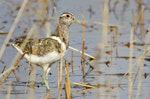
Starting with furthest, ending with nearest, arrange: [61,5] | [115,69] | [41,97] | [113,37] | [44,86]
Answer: [61,5], [113,37], [115,69], [44,86], [41,97]

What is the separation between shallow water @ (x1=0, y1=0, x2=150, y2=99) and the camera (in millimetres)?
6951

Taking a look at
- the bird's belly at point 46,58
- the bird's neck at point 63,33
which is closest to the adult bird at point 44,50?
the bird's belly at point 46,58

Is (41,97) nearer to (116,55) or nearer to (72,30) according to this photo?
(116,55)

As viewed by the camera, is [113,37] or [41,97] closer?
[41,97]

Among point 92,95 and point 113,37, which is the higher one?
point 113,37

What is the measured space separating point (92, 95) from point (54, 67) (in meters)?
1.63

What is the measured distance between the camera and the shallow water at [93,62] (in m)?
6.95

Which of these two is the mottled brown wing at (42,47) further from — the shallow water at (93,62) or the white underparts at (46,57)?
the shallow water at (93,62)

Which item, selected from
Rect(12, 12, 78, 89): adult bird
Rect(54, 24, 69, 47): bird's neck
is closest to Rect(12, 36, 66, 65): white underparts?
Rect(12, 12, 78, 89): adult bird

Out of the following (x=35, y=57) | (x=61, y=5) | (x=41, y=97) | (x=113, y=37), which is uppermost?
(x=61, y=5)

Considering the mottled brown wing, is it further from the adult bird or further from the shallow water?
the shallow water

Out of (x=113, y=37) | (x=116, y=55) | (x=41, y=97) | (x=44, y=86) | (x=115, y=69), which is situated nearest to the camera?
(x=41, y=97)

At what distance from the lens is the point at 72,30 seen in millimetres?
10617

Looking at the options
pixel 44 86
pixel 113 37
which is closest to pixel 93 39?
pixel 113 37
